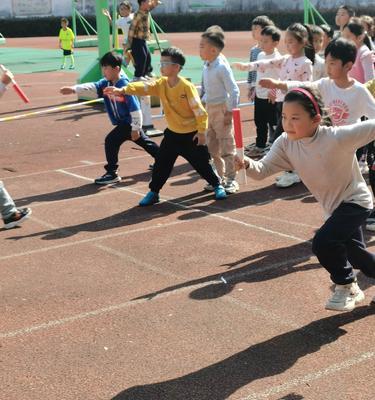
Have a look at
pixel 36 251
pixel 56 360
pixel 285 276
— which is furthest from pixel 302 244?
pixel 56 360

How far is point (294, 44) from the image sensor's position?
8.87m

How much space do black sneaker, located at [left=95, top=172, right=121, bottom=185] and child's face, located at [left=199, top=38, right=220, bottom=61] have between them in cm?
191

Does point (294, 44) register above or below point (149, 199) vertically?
above

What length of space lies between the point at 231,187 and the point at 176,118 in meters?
1.10

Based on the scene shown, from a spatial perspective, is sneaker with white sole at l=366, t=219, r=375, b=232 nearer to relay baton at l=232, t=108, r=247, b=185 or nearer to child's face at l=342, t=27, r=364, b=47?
child's face at l=342, t=27, r=364, b=47

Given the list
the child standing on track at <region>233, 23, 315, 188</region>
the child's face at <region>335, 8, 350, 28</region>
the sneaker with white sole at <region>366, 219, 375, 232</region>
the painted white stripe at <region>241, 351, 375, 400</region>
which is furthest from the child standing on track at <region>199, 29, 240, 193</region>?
the painted white stripe at <region>241, 351, 375, 400</region>

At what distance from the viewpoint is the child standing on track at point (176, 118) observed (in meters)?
8.12

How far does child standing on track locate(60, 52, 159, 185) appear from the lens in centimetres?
908

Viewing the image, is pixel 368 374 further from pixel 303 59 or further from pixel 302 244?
pixel 303 59

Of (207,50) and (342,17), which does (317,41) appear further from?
(207,50)

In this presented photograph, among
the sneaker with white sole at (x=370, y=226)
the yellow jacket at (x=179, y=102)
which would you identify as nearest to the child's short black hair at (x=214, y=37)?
the yellow jacket at (x=179, y=102)

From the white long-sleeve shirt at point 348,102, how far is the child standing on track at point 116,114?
316 centimetres

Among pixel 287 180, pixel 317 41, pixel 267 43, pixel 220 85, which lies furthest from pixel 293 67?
pixel 287 180

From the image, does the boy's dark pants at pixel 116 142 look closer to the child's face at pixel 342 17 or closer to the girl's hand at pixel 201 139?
the girl's hand at pixel 201 139
